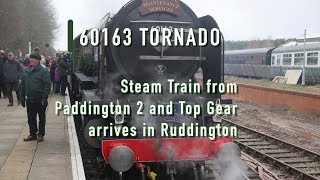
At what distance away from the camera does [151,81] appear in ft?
23.3

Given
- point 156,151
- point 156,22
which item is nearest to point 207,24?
point 156,22

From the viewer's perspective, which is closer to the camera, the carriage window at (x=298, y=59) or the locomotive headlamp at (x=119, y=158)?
the locomotive headlamp at (x=119, y=158)

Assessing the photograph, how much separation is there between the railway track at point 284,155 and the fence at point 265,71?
14.6 meters

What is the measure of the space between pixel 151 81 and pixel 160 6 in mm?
1247

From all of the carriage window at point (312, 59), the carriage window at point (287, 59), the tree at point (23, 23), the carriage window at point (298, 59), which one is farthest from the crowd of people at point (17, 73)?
the carriage window at point (287, 59)

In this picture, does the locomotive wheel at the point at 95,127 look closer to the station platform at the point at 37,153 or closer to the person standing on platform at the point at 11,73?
the station platform at the point at 37,153

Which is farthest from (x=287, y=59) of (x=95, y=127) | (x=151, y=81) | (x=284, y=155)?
(x=95, y=127)

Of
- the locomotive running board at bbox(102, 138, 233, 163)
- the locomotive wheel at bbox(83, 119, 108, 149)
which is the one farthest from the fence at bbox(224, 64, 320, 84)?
the locomotive wheel at bbox(83, 119, 108, 149)

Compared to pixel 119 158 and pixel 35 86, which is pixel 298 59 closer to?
pixel 35 86

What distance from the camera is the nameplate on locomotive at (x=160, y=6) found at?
698 cm

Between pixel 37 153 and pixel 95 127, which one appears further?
pixel 37 153

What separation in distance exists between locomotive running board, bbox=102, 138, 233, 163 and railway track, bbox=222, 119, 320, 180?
275 cm

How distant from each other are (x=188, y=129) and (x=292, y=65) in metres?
24.8

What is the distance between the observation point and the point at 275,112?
63.0 ft
